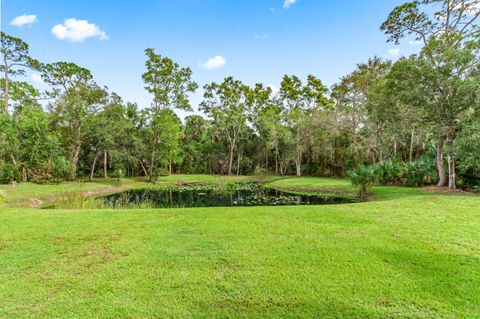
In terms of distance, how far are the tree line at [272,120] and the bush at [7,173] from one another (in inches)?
2.8

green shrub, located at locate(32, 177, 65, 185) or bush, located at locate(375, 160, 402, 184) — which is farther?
green shrub, located at locate(32, 177, 65, 185)

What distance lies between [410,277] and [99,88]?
→ 1125 inches

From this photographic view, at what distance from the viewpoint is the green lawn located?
8.20 ft

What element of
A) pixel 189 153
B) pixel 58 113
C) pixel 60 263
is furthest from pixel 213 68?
pixel 60 263

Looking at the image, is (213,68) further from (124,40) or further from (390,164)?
(390,164)

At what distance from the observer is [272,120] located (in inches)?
1156

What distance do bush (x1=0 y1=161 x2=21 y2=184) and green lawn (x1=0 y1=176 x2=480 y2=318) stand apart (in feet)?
46.9

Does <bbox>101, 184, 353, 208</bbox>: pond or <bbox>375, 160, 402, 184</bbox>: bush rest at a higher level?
<bbox>375, 160, 402, 184</bbox>: bush

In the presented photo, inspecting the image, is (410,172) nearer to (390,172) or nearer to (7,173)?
(390,172)

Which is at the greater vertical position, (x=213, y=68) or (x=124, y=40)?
(x=213, y=68)

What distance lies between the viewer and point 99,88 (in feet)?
81.4

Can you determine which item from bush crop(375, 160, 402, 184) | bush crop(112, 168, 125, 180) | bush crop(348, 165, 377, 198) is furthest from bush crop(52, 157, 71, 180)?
bush crop(375, 160, 402, 184)

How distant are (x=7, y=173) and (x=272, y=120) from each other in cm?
2403

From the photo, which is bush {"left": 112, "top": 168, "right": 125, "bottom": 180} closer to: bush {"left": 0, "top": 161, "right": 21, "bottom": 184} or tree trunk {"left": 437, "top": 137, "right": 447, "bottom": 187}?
bush {"left": 0, "top": 161, "right": 21, "bottom": 184}
